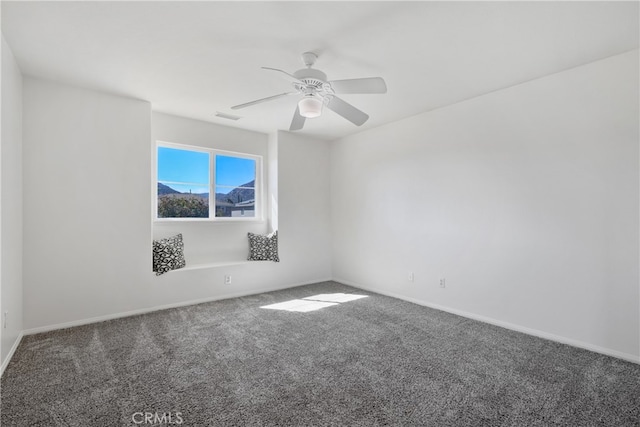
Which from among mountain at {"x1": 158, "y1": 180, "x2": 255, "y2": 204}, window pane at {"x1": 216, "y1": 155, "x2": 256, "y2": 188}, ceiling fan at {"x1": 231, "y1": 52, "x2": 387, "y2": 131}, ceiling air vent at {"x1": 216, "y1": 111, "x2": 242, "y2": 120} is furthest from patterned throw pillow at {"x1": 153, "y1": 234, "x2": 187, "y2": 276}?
ceiling fan at {"x1": 231, "y1": 52, "x2": 387, "y2": 131}

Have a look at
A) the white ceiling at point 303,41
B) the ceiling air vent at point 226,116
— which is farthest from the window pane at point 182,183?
the white ceiling at point 303,41

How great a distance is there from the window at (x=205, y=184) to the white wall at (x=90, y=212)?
343 millimetres

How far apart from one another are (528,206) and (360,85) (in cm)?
213

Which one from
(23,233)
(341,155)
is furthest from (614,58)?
(23,233)

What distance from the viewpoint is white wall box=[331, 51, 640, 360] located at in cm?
258

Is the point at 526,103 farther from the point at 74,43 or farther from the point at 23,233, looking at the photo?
the point at 23,233

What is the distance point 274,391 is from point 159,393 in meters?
0.75

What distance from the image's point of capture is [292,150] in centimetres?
509

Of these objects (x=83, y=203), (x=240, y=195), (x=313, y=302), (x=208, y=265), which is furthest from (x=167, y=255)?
(x=313, y=302)

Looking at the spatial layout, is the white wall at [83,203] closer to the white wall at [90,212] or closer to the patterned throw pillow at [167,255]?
the white wall at [90,212]

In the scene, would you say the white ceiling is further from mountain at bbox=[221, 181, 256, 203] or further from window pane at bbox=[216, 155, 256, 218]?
mountain at bbox=[221, 181, 256, 203]

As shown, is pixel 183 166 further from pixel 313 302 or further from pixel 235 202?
pixel 313 302

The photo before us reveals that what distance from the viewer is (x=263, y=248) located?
190 inches

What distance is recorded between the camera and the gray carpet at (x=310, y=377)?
1.80 m
